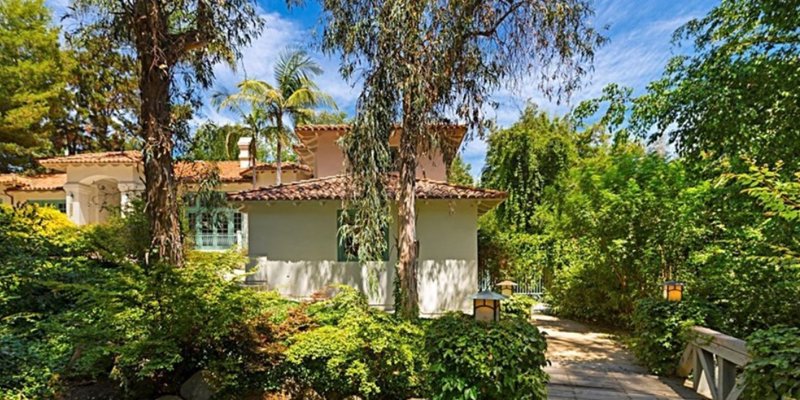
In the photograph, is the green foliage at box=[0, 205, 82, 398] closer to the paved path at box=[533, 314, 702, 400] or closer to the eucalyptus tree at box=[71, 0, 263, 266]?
the eucalyptus tree at box=[71, 0, 263, 266]

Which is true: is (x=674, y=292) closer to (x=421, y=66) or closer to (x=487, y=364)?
(x=487, y=364)

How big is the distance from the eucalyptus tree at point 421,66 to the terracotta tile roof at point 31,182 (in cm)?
2000

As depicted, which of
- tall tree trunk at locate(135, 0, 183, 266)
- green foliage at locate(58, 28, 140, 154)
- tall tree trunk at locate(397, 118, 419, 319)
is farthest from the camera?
green foliage at locate(58, 28, 140, 154)

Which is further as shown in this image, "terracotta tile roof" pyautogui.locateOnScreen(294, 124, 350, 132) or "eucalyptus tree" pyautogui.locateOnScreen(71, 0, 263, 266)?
"terracotta tile roof" pyautogui.locateOnScreen(294, 124, 350, 132)

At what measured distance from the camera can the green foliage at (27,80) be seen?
20.1m

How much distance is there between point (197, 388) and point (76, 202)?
18.3 metres

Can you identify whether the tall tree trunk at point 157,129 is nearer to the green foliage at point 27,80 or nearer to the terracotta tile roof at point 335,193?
the terracotta tile roof at point 335,193

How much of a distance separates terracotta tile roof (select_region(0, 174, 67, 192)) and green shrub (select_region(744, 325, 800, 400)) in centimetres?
2577

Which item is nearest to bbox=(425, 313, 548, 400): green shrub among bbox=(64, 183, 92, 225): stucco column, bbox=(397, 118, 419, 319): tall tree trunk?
bbox=(397, 118, 419, 319): tall tree trunk

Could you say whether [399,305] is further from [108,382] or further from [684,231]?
[684,231]

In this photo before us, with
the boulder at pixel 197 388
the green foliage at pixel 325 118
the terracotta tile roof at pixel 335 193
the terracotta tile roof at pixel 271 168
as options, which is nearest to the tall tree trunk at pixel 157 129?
the boulder at pixel 197 388

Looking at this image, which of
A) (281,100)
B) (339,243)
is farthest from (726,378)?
(281,100)

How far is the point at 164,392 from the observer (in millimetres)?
5211

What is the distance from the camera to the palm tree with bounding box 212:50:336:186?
Result: 17.7 m
